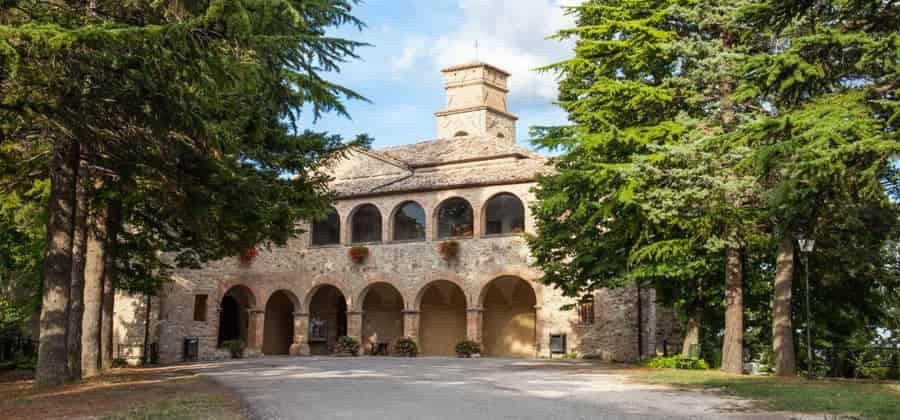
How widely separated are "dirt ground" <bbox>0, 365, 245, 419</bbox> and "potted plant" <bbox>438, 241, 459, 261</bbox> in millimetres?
15875

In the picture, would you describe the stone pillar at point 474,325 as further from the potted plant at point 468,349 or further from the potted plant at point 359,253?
the potted plant at point 359,253

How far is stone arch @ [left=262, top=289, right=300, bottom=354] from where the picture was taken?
36562 millimetres

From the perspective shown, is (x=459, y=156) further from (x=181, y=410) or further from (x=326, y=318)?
(x=181, y=410)

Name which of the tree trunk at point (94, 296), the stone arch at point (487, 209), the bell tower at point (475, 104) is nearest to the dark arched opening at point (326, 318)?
the stone arch at point (487, 209)

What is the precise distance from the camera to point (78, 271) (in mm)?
15102

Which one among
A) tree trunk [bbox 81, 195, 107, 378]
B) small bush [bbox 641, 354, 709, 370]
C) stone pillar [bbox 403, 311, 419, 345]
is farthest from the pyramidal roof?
tree trunk [bbox 81, 195, 107, 378]

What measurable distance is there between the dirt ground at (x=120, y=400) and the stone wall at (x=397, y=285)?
49.8 ft

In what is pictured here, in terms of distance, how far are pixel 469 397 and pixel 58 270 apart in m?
6.68

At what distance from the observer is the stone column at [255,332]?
3347 centimetres

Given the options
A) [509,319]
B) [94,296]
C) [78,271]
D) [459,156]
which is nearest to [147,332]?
[94,296]

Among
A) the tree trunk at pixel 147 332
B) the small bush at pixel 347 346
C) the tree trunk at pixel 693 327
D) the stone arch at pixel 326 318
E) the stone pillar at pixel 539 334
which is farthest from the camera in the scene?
the stone arch at pixel 326 318

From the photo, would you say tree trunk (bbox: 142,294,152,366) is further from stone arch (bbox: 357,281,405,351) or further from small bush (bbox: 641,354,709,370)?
small bush (bbox: 641,354,709,370)

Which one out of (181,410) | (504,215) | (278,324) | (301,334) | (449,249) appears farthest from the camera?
(278,324)

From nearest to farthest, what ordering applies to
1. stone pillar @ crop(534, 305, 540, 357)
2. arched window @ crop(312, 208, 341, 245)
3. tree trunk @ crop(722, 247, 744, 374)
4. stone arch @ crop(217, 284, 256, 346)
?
tree trunk @ crop(722, 247, 744, 374)
stone pillar @ crop(534, 305, 540, 357)
arched window @ crop(312, 208, 341, 245)
stone arch @ crop(217, 284, 256, 346)
